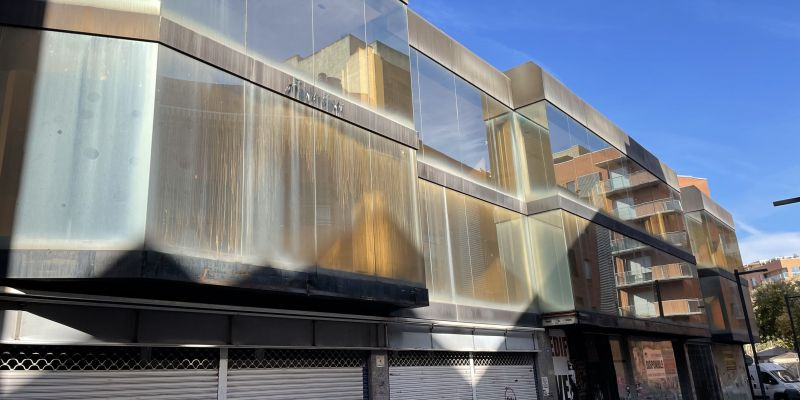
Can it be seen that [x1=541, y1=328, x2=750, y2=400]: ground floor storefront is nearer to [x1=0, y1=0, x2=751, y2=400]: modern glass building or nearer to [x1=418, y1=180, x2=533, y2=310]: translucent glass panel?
[x1=0, y1=0, x2=751, y2=400]: modern glass building

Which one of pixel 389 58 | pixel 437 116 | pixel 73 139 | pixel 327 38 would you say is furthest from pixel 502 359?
pixel 73 139

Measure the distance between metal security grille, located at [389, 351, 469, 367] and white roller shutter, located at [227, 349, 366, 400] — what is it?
3.63ft

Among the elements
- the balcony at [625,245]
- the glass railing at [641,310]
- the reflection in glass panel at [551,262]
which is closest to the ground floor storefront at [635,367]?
the reflection in glass panel at [551,262]

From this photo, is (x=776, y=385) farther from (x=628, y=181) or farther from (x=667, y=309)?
(x=628, y=181)

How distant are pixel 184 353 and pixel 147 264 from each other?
2180 mm

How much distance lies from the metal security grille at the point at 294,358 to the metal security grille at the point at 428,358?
1.08m

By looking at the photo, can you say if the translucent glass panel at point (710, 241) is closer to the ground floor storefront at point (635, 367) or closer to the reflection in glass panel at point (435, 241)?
the ground floor storefront at point (635, 367)

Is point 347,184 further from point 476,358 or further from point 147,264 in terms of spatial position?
point 476,358

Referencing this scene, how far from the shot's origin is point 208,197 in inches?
347

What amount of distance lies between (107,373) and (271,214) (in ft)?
10.8

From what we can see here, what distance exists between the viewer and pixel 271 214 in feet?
31.5

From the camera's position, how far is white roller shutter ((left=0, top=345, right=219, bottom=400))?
7508mm

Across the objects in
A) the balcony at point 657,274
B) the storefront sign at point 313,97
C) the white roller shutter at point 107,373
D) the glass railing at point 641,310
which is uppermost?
the storefront sign at point 313,97

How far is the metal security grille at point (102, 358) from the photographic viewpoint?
7.57 m
